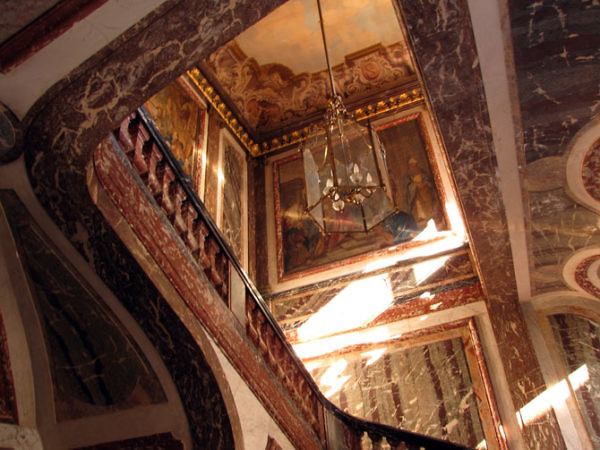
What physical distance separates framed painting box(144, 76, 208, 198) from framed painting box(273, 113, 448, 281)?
1802 millimetres

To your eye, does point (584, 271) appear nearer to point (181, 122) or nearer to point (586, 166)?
point (586, 166)

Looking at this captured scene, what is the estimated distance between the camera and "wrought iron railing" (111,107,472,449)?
375cm

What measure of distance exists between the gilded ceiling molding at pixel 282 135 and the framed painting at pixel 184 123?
11.8 inches

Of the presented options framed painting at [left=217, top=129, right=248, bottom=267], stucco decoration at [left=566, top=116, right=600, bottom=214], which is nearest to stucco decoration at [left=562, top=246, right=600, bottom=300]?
stucco decoration at [left=566, top=116, right=600, bottom=214]

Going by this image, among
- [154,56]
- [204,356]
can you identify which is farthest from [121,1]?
[204,356]

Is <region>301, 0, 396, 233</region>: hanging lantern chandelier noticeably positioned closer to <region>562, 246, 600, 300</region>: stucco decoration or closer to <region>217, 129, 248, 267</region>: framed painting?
<region>562, 246, 600, 300</region>: stucco decoration

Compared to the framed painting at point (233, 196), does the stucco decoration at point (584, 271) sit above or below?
below

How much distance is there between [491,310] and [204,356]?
4119mm

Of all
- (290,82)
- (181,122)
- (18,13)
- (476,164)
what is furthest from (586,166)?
(290,82)

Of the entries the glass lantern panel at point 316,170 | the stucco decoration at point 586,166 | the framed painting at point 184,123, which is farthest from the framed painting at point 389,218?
the stucco decoration at point 586,166

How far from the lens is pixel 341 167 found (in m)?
5.42

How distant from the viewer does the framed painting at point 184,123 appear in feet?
24.6

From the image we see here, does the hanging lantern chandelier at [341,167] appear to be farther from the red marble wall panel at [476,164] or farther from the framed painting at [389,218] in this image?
the framed painting at [389,218]

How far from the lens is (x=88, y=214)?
10.8 feet
